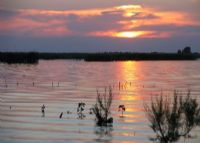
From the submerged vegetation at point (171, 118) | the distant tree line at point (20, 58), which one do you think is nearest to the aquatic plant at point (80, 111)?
the submerged vegetation at point (171, 118)

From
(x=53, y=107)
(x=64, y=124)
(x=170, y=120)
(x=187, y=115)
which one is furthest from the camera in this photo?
(x=53, y=107)

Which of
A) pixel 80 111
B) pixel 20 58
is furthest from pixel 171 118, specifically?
pixel 20 58

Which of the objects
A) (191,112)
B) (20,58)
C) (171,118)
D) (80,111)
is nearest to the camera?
(171,118)

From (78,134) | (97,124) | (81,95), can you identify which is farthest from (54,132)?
(81,95)

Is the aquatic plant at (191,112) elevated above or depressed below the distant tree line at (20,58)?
below

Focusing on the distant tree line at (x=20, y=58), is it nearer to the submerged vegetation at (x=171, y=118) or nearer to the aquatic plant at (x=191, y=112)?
the submerged vegetation at (x=171, y=118)

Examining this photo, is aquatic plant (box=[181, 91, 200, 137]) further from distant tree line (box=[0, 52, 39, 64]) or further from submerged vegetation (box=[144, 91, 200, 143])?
distant tree line (box=[0, 52, 39, 64])

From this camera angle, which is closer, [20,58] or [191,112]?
[191,112]

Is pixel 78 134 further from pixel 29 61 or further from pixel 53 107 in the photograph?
pixel 29 61

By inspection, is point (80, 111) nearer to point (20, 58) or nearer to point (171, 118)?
point (171, 118)

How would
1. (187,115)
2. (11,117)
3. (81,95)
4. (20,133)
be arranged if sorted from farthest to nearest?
(81,95) < (11,117) < (20,133) < (187,115)

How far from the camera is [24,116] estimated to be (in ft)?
108

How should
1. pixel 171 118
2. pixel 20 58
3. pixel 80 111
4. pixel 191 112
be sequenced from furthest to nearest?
pixel 20 58 < pixel 80 111 < pixel 191 112 < pixel 171 118

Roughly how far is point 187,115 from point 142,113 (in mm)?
11041
